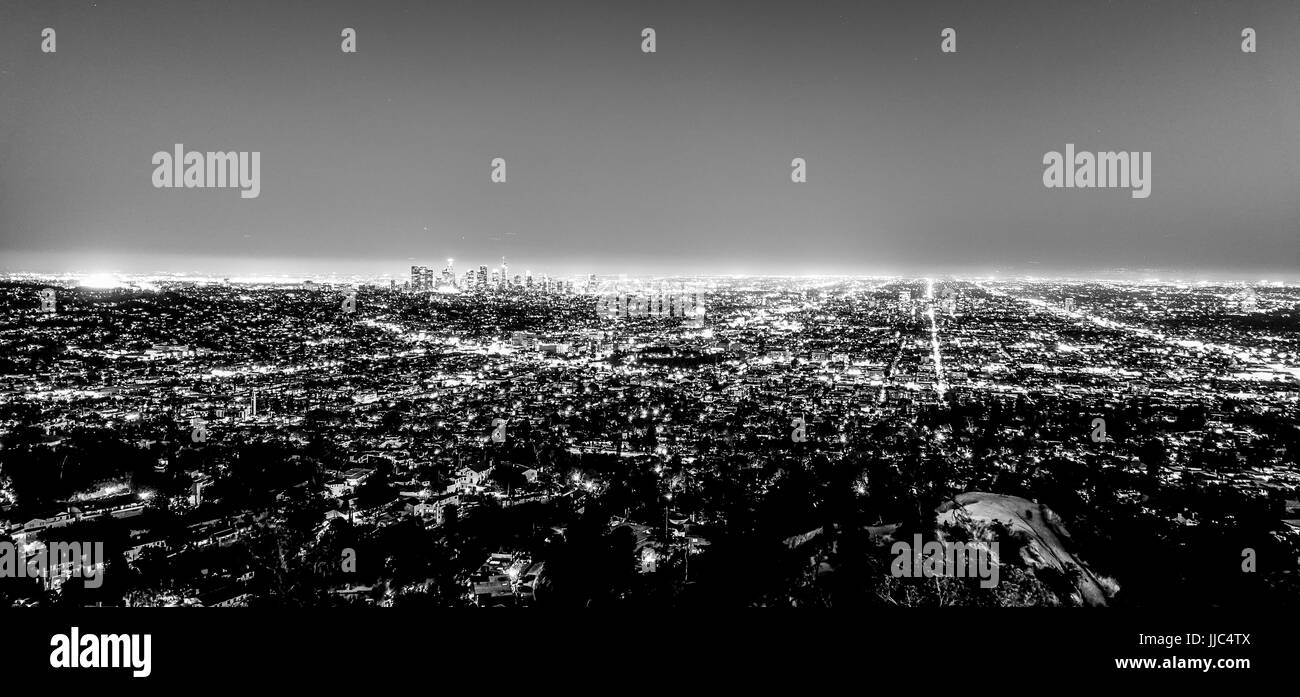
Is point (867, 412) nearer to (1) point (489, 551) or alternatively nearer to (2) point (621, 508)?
(2) point (621, 508)
